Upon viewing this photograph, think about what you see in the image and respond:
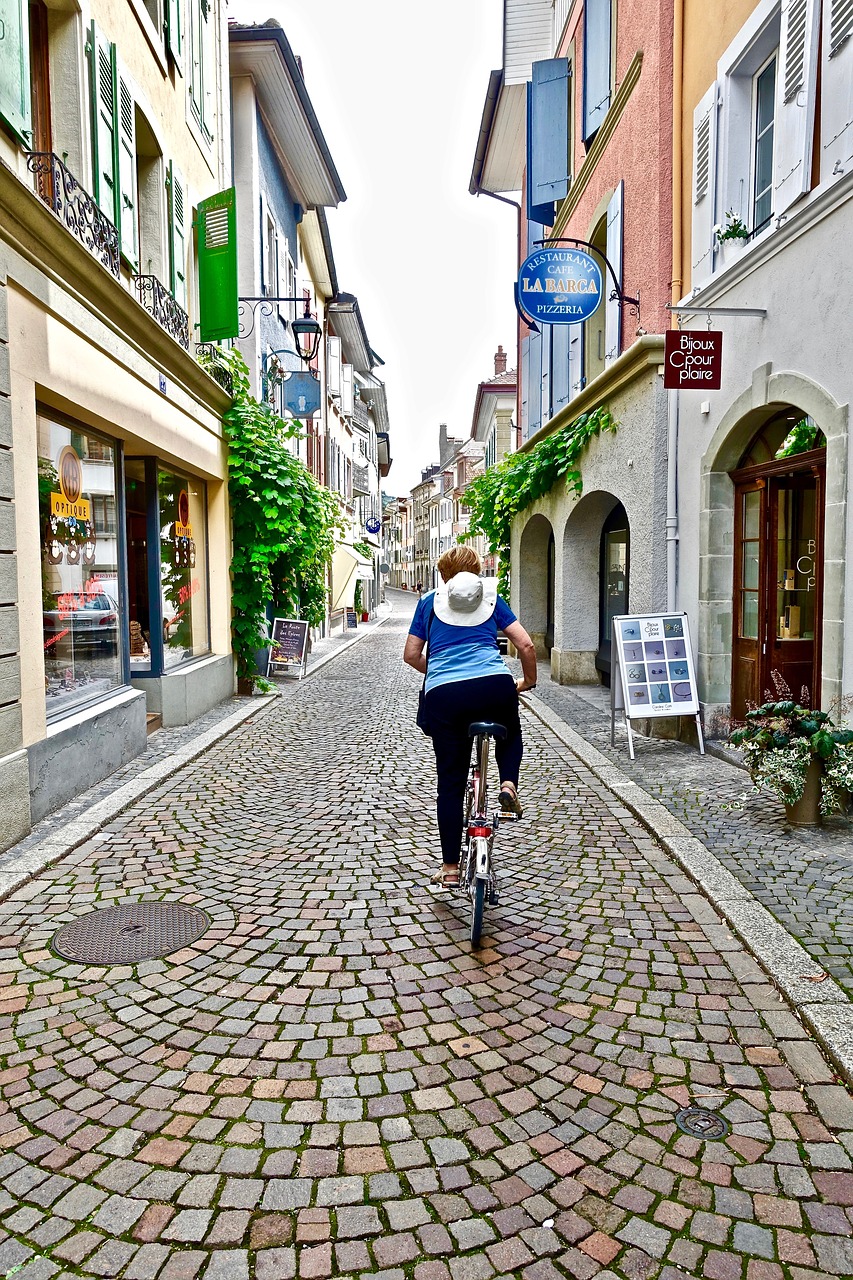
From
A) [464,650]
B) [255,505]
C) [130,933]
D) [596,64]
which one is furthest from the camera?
[255,505]

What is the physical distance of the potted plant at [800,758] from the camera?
5.46m

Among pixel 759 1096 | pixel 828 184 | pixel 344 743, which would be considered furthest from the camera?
pixel 344 743

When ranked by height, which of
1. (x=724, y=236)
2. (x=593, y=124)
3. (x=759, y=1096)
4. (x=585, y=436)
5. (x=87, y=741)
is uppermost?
(x=593, y=124)

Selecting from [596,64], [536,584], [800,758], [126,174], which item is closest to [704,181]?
[596,64]

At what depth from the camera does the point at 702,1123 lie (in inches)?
108

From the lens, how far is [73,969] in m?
3.81

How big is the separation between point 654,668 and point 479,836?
475cm

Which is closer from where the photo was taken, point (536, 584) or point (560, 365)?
point (560, 365)

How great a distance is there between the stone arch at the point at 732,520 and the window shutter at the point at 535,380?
317 inches

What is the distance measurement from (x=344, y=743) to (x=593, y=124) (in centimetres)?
900

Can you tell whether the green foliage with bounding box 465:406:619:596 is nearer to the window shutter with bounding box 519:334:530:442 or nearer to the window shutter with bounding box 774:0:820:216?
the window shutter with bounding box 519:334:530:442

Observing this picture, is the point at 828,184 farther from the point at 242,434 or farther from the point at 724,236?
the point at 242,434

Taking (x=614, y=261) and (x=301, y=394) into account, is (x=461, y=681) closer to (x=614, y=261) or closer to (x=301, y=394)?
(x=614, y=261)

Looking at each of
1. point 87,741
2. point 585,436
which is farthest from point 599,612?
point 87,741
